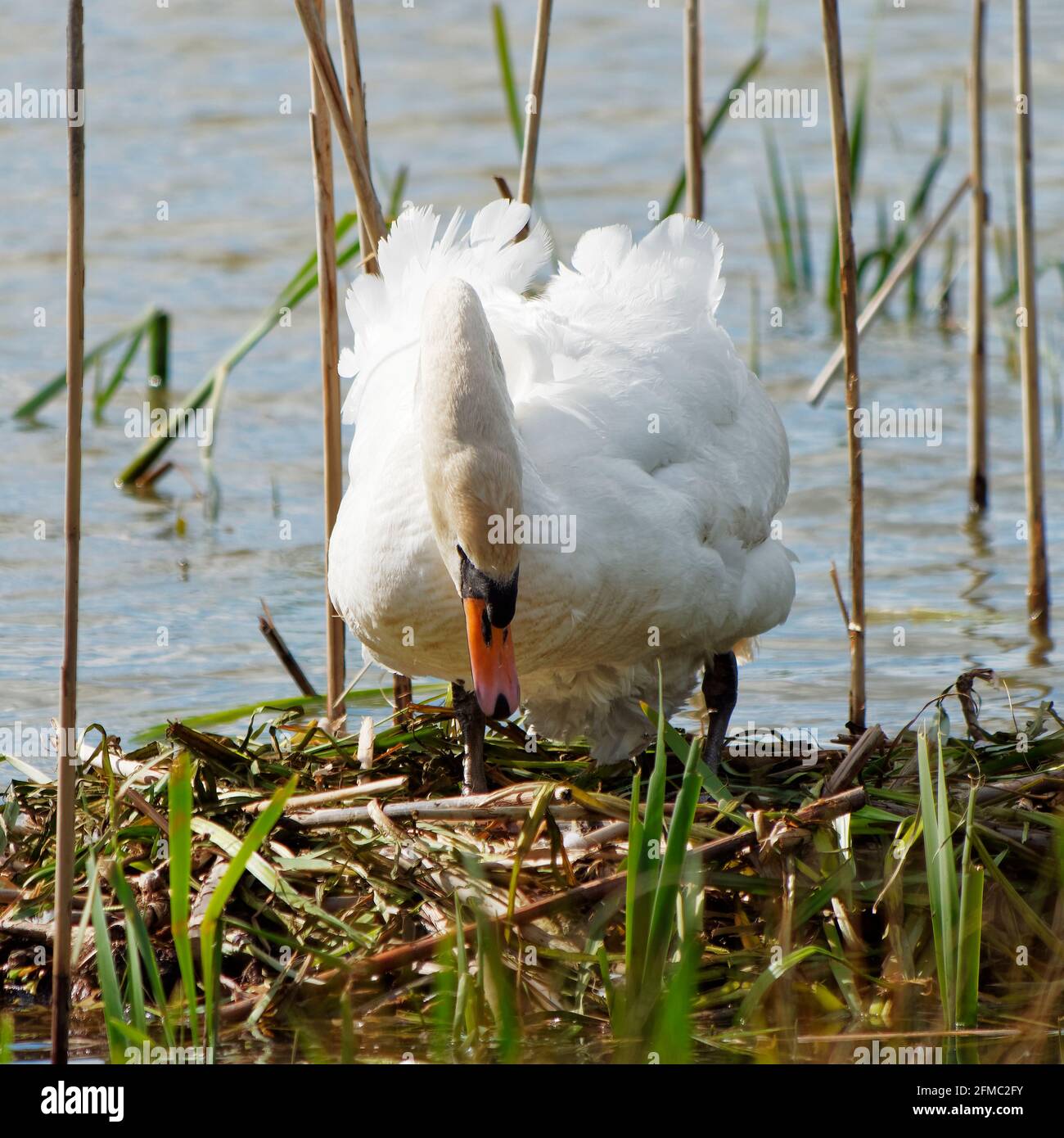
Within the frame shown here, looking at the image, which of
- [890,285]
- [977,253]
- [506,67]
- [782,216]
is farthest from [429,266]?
[782,216]

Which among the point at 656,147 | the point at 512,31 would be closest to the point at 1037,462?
the point at 656,147

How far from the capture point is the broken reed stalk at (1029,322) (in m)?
6.53

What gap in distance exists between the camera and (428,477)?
4199mm

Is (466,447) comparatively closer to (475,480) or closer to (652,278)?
(475,480)

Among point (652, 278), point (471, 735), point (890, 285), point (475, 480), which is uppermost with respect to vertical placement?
point (890, 285)

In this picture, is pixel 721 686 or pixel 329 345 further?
pixel 329 345

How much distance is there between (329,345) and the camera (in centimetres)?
566

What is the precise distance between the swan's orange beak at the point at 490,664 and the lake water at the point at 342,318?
91.8 inches

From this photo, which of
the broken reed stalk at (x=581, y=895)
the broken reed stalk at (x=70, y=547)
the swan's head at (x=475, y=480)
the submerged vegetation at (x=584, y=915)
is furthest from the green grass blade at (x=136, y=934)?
the swan's head at (x=475, y=480)

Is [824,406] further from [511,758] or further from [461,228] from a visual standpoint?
[511,758]

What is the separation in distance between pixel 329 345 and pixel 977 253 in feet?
10.0

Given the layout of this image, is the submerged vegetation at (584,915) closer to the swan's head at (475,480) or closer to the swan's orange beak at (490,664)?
the swan's orange beak at (490,664)

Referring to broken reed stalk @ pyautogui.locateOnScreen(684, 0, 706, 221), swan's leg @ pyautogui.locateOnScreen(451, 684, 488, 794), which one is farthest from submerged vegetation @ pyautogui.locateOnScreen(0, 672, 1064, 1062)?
broken reed stalk @ pyautogui.locateOnScreen(684, 0, 706, 221)
